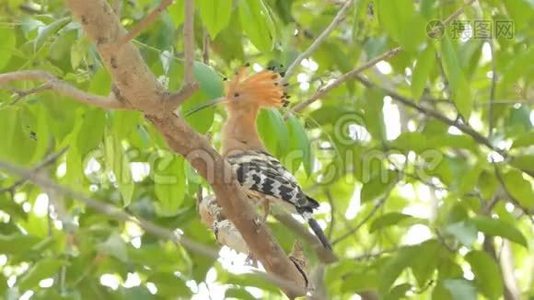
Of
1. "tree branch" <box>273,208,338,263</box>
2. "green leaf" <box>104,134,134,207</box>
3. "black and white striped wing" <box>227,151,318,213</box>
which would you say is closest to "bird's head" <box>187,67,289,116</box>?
"black and white striped wing" <box>227,151,318,213</box>

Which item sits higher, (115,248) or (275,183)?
(275,183)

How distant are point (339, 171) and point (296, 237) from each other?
38 centimetres

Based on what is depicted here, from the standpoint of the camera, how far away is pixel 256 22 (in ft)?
7.13

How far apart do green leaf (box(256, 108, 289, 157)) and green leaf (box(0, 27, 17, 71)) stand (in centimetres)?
62

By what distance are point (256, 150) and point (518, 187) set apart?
89cm

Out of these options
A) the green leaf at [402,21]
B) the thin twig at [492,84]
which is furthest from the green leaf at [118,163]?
the thin twig at [492,84]

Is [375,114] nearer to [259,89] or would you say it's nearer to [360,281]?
[259,89]

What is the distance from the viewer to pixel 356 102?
3.05 metres

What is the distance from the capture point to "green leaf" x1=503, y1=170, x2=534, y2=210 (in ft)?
7.88

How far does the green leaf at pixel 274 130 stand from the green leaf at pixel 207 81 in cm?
33

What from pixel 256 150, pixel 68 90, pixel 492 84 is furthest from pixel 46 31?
pixel 492 84

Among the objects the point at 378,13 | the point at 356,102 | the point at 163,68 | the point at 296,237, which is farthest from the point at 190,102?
the point at 356,102

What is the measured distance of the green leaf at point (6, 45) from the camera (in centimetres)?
219

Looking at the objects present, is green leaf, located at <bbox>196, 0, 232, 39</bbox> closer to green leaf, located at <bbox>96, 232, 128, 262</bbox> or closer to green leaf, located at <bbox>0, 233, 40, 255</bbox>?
green leaf, located at <bbox>96, 232, 128, 262</bbox>
